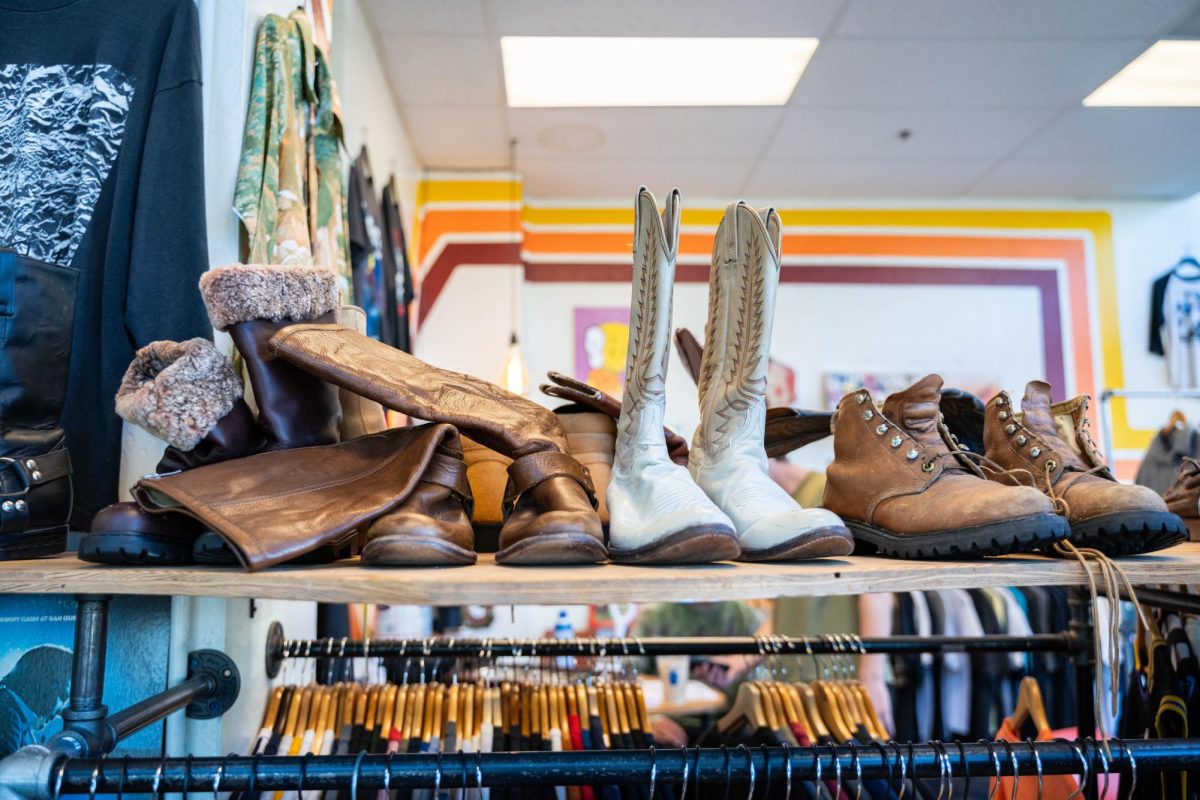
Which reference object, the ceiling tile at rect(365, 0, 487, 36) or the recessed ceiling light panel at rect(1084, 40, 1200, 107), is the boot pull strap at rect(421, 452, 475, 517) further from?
the recessed ceiling light panel at rect(1084, 40, 1200, 107)

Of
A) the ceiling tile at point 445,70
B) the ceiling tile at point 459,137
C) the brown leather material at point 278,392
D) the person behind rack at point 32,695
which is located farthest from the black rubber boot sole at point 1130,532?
the ceiling tile at point 459,137

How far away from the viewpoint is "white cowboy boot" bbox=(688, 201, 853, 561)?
90 centimetres

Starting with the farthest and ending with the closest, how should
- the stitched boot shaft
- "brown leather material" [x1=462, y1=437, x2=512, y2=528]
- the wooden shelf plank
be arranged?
"brown leather material" [x1=462, y1=437, x2=512, y2=528] → the stitched boot shaft → the wooden shelf plank

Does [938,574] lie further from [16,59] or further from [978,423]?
[16,59]

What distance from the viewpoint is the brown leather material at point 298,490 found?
76cm

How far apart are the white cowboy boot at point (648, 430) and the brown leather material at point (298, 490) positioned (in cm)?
21

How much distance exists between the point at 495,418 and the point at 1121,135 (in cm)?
425

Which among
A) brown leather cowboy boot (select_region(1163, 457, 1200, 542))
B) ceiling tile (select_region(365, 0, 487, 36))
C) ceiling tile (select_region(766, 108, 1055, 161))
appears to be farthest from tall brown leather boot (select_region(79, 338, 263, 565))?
ceiling tile (select_region(766, 108, 1055, 161))

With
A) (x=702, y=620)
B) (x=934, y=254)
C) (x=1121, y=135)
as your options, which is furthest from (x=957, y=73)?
(x=702, y=620)

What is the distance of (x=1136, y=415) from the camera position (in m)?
4.45

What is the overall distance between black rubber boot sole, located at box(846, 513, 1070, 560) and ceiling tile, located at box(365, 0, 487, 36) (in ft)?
8.64

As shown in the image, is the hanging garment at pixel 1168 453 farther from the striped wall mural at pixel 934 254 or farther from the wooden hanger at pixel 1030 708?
the wooden hanger at pixel 1030 708

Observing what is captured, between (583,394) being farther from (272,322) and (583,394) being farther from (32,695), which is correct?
(32,695)

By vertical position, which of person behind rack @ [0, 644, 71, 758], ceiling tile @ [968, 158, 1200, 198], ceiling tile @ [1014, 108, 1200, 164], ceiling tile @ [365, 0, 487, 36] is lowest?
person behind rack @ [0, 644, 71, 758]
